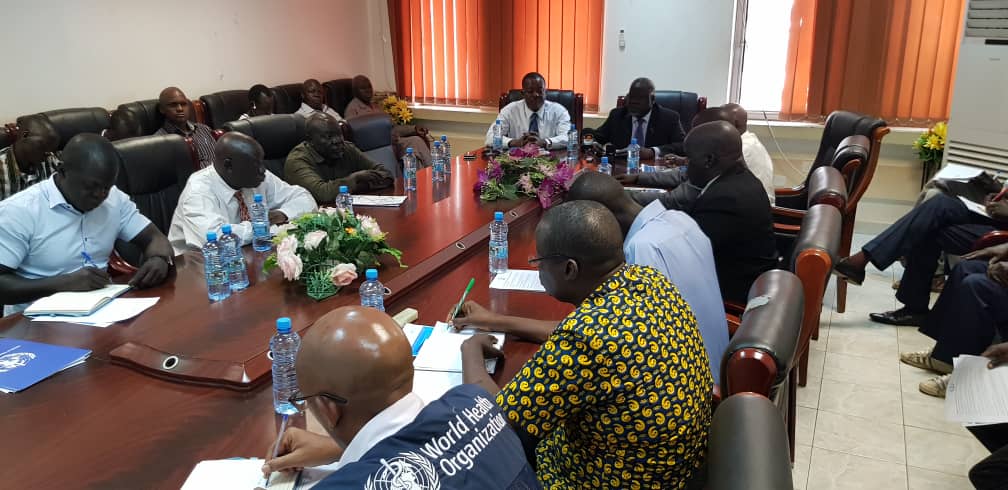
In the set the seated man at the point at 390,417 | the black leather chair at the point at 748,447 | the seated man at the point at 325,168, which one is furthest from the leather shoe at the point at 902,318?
the seated man at the point at 390,417

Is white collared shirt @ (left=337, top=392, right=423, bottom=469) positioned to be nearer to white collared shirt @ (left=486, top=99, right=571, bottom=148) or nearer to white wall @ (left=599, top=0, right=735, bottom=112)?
white collared shirt @ (left=486, top=99, right=571, bottom=148)

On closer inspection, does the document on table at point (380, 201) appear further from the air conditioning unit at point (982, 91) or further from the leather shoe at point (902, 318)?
the air conditioning unit at point (982, 91)

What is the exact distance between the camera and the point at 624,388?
1256 mm

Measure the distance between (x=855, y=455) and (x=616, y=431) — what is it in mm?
1763

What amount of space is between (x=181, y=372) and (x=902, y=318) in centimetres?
357

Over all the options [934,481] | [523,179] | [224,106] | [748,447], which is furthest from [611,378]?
[224,106]

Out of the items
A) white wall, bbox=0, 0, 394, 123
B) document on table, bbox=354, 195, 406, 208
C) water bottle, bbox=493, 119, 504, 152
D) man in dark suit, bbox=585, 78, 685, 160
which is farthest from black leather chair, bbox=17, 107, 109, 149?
man in dark suit, bbox=585, 78, 685, 160

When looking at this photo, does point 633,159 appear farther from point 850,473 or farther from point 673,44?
point 850,473

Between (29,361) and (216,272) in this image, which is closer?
(29,361)

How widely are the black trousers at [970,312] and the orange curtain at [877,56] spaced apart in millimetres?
2591

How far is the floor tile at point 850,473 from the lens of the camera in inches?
95.8

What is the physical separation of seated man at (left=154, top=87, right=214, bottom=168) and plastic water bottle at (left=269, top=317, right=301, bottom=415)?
345 centimetres

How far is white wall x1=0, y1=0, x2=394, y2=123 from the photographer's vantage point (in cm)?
434

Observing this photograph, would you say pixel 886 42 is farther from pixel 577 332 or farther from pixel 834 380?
pixel 577 332
